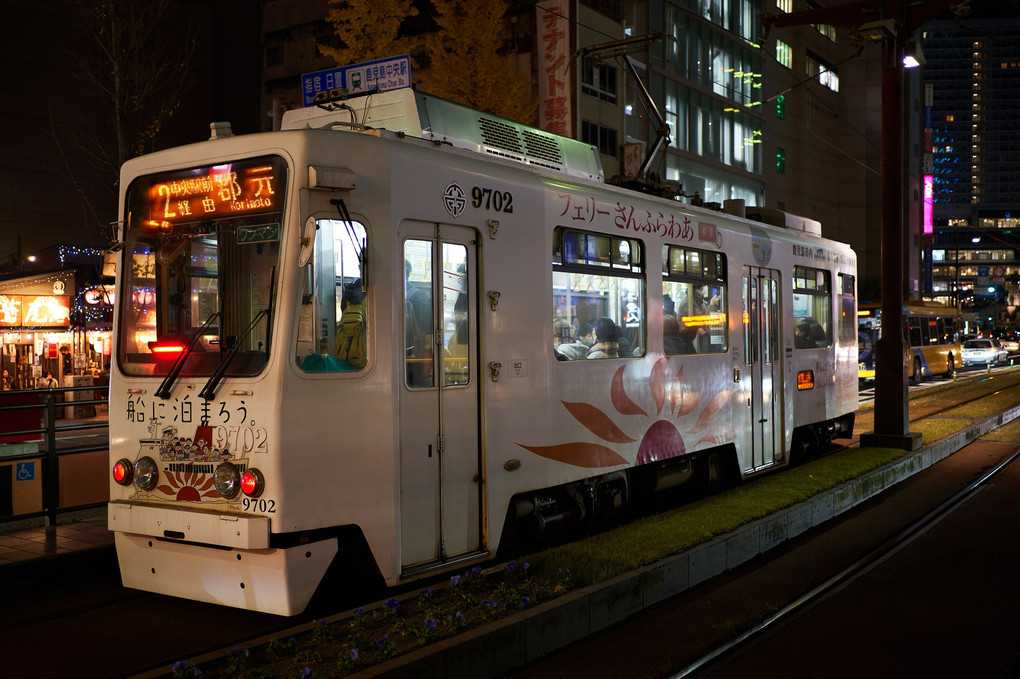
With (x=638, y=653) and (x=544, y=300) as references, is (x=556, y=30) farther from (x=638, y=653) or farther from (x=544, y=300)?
(x=638, y=653)

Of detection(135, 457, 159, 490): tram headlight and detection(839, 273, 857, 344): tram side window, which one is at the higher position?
detection(839, 273, 857, 344): tram side window

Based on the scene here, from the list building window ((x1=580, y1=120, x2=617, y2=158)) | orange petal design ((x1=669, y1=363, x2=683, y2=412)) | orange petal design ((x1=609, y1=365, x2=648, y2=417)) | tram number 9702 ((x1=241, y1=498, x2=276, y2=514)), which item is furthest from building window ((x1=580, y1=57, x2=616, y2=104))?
tram number 9702 ((x1=241, y1=498, x2=276, y2=514))

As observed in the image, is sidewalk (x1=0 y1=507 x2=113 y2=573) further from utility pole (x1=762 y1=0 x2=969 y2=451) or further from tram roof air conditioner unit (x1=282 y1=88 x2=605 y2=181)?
utility pole (x1=762 y1=0 x2=969 y2=451)

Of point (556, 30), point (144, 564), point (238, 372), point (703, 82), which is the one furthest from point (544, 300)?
point (703, 82)

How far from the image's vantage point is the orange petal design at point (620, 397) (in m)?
7.98

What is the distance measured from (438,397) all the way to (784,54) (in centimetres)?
4791

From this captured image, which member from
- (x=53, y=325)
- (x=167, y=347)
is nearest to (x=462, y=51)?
(x=53, y=325)

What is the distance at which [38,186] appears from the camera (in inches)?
1383

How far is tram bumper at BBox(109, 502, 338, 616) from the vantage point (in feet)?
17.2

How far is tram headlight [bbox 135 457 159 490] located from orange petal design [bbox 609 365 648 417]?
3.86 m

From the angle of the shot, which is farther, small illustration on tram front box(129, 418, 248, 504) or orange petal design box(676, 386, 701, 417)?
orange petal design box(676, 386, 701, 417)

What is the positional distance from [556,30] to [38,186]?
2171cm

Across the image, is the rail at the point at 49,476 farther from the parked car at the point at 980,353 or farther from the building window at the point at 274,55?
the parked car at the point at 980,353

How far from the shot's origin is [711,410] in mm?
9641
